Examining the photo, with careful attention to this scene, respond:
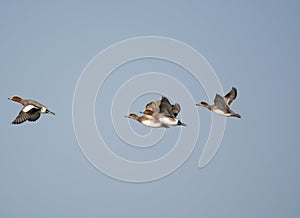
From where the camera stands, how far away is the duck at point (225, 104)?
958 inches

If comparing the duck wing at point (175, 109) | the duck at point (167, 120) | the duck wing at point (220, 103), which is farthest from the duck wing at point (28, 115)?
the duck wing at point (220, 103)

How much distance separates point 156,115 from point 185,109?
12.6 m

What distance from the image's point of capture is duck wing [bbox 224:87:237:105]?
26.1 metres

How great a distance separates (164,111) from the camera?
23969 mm

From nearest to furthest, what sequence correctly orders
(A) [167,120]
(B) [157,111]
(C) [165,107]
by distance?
1. (C) [165,107]
2. (A) [167,120]
3. (B) [157,111]

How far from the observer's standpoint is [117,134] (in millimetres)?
37250

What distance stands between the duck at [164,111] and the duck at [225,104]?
1.39 m

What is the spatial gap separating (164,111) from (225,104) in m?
2.29

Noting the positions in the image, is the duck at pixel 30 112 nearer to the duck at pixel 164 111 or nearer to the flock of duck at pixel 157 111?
the flock of duck at pixel 157 111

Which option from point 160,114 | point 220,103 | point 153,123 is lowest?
point 160,114

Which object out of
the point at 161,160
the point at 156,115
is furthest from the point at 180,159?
the point at 156,115

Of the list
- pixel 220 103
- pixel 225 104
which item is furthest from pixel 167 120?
pixel 225 104

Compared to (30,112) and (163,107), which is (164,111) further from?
(30,112)

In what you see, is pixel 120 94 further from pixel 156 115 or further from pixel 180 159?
pixel 156 115
